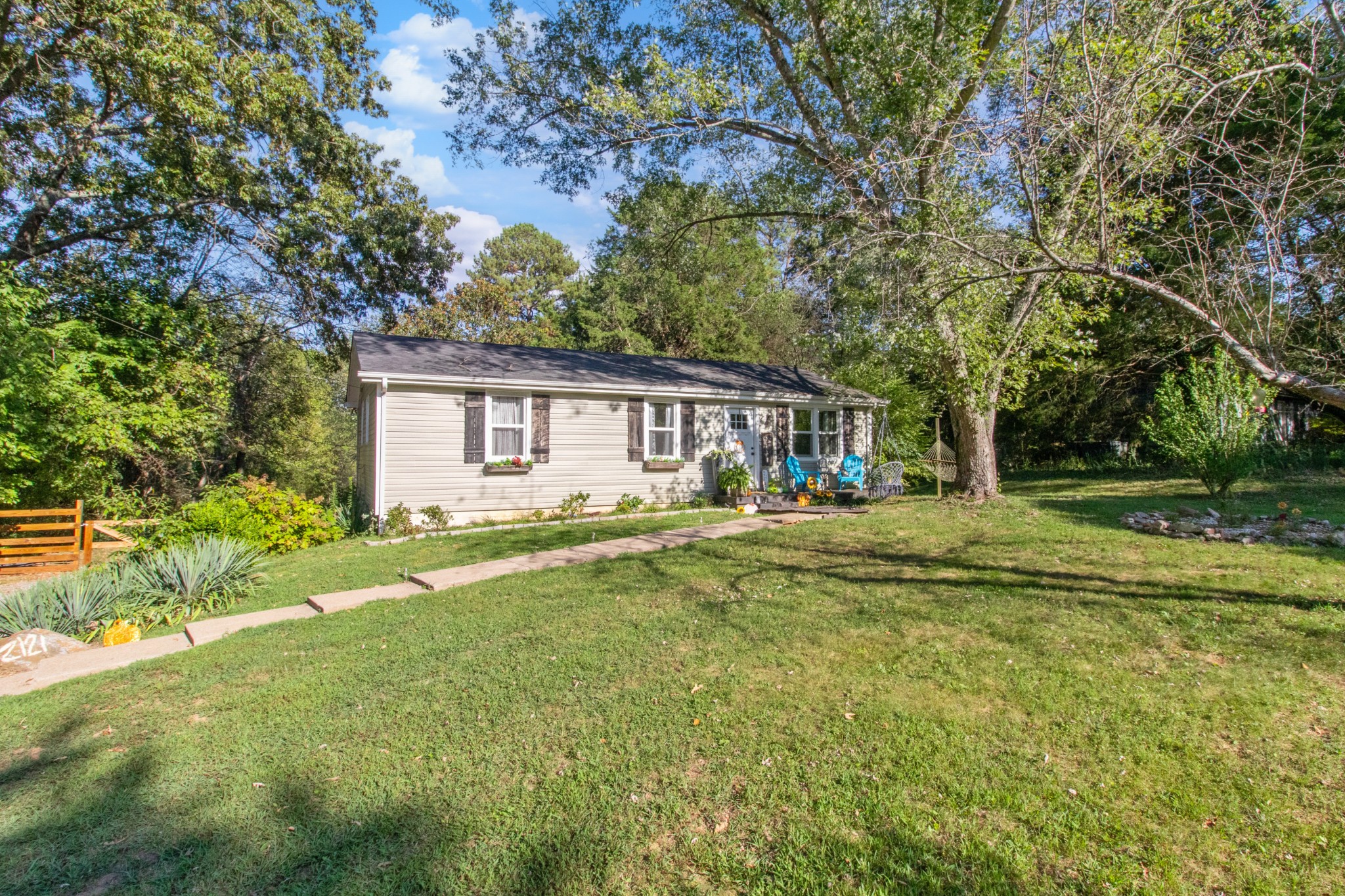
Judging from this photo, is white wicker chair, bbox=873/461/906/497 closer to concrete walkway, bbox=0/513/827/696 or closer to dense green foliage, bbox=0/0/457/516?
concrete walkway, bbox=0/513/827/696

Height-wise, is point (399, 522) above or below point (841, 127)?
below

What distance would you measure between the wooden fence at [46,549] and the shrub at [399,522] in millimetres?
4749

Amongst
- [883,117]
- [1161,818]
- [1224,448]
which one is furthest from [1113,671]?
[883,117]

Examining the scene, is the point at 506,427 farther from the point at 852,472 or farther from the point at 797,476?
the point at 852,472

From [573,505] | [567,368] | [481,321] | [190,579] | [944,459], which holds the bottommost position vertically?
[190,579]

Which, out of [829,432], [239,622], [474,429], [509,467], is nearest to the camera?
[239,622]

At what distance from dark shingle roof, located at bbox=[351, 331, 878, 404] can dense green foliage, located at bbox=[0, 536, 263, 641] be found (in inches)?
167

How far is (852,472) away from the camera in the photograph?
1324cm

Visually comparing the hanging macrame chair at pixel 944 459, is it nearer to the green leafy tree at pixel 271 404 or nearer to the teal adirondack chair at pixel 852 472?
the teal adirondack chair at pixel 852 472

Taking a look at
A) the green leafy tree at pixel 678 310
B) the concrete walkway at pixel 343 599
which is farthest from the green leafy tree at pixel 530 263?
the concrete walkway at pixel 343 599

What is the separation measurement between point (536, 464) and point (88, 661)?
745 centimetres

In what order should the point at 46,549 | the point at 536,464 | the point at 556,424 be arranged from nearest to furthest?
the point at 46,549 < the point at 536,464 < the point at 556,424

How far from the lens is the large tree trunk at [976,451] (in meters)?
11.0

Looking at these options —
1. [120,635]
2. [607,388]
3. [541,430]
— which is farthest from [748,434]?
[120,635]
